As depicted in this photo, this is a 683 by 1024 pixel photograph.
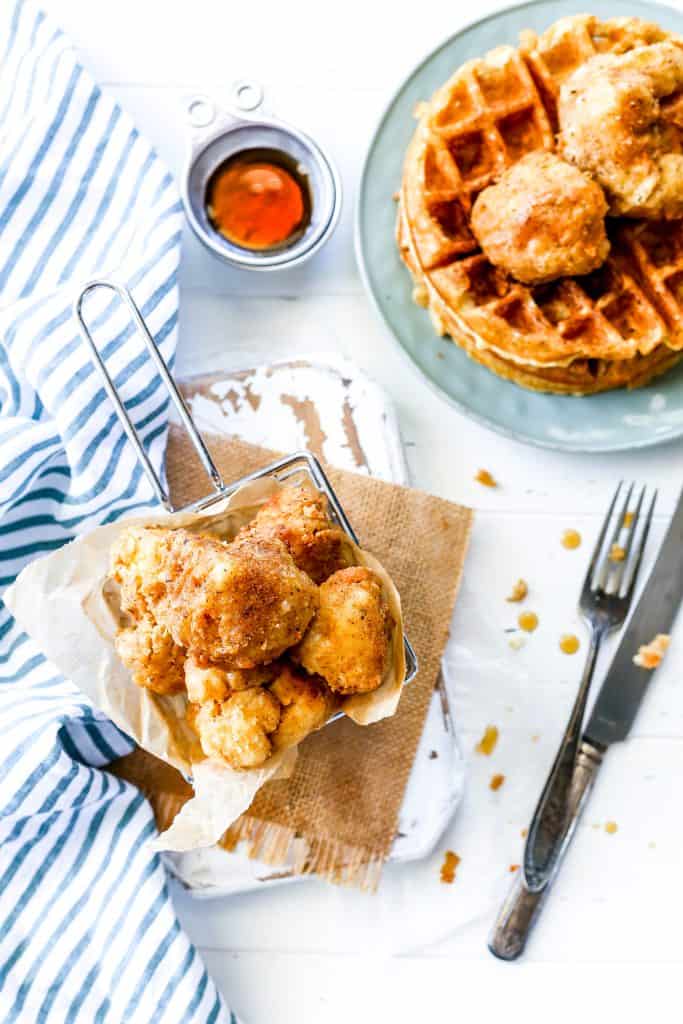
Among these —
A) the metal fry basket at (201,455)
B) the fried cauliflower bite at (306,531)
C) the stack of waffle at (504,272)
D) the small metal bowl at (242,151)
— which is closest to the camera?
the fried cauliflower bite at (306,531)

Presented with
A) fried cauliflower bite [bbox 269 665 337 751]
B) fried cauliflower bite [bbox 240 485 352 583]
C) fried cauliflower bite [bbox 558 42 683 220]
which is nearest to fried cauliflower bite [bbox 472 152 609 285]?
fried cauliflower bite [bbox 558 42 683 220]

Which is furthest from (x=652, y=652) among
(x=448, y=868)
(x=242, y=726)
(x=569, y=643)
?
(x=242, y=726)

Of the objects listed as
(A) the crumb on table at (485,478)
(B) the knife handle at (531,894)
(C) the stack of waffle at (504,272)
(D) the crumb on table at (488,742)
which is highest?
(C) the stack of waffle at (504,272)

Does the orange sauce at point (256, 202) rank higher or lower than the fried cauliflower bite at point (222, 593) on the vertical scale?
higher

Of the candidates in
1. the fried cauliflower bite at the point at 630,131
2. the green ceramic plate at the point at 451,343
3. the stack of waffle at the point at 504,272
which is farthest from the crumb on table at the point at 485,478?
the fried cauliflower bite at the point at 630,131

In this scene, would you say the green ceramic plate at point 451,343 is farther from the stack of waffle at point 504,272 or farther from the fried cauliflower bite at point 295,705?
the fried cauliflower bite at point 295,705

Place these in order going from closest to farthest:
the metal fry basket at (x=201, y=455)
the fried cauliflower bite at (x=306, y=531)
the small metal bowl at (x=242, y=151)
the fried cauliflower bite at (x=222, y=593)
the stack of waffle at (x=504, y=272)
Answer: the fried cauliflower bite at (x=222, y=593), the fried cauliflower bite at (x=306, y=531), the metal fry basket at (x=201, y=455), the stack of waffle at (x=504, y=272), the small metal bowl at (x=242, y=151)

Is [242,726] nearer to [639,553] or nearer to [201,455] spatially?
[201,455]
